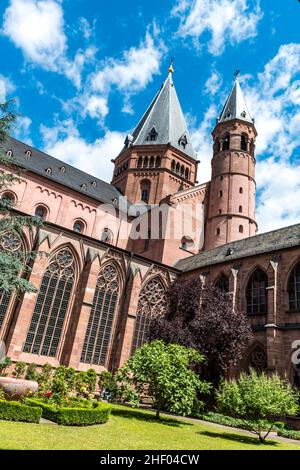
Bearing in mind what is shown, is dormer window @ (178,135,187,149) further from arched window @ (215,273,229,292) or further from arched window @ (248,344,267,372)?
arched window @ (248,344,267,372)

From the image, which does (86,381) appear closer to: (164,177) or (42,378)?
(42,378)

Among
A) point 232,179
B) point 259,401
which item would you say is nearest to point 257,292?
point 259,401

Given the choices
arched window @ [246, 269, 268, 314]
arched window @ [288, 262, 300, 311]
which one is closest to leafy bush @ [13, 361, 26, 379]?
arched window @ [246, 269, 268, 314]

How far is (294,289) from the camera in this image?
2175 cm

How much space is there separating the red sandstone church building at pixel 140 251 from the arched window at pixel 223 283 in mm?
113

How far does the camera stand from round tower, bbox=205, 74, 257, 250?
38.7 m

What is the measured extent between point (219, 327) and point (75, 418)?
10.9 m

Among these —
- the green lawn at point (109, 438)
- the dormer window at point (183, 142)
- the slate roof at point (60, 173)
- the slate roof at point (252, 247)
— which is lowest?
the green lawn at point (109, 438)

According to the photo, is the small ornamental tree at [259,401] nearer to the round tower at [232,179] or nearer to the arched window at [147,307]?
the arched window at [147,307]

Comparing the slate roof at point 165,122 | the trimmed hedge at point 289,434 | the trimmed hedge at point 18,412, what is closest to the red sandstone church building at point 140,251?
the slate roof at point 165,122

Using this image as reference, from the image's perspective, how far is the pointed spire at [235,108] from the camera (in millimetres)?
43128

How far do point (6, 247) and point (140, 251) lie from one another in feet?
60.7

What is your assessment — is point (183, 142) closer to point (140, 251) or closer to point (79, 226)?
point (140, 251)
